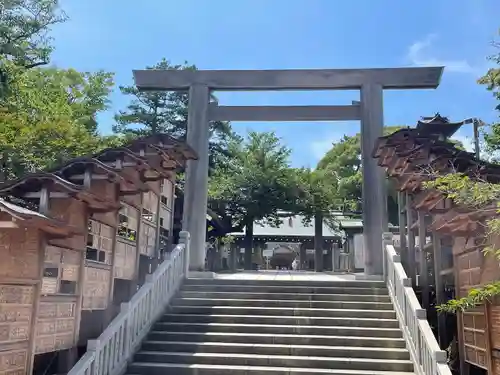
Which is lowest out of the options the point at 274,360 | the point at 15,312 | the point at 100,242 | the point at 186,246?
the point at 274,360

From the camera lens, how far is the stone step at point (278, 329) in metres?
7.59

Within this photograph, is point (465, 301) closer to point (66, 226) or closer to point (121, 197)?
point (66, 226)

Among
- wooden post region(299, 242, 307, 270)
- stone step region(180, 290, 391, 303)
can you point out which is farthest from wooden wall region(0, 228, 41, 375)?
wooden post region(299, 242, 307, 270)

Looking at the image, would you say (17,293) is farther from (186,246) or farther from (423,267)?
(423,267)

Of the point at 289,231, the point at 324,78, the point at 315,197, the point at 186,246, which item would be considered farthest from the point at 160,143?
the point at 289,231

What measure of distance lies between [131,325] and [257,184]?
10.9 m

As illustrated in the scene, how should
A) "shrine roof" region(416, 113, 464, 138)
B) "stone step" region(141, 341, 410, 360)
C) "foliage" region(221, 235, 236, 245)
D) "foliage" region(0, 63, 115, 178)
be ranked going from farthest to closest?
1. "foliage" region(221, 235, 236, 245)
2. "shrine roof" region(416, 113, 464, 138)
3. "foliage" region(0, 63, 115, 178)
4. "stone step" region(141, 341, 410, 360)

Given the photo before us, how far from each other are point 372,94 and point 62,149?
7.38m

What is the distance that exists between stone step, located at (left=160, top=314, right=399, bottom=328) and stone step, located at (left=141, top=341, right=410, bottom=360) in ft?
2.26

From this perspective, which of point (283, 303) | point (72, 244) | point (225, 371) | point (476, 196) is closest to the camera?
point (476, 196)

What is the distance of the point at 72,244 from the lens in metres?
6.16

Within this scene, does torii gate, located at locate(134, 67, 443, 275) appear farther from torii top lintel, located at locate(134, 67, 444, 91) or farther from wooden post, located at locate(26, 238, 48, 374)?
wooden post, located at locate(26, 238, 48, 374)

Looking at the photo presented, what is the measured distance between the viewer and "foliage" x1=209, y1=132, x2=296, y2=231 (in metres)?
17.5

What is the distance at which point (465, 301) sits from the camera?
4.45 m
